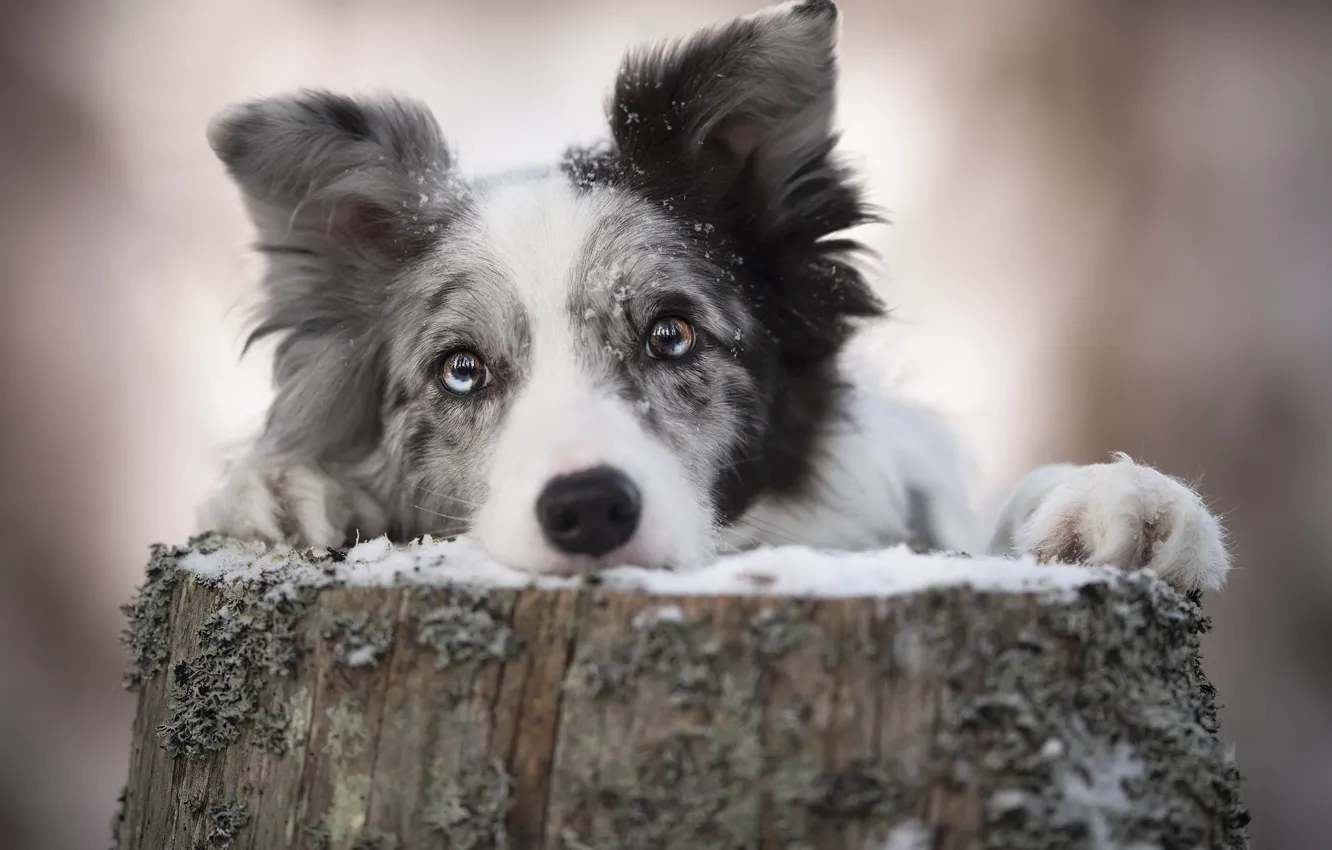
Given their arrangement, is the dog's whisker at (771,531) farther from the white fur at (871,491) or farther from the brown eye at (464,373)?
the brown eye at (464,373)

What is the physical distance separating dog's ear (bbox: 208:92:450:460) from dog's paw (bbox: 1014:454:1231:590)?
1.80 meters

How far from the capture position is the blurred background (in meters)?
5.73

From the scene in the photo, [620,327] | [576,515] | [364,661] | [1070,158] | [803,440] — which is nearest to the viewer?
[364,661]

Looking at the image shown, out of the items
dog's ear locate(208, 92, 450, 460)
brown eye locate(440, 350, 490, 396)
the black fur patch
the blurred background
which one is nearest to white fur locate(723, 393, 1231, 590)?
the black fur patch

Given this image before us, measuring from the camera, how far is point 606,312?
270 cm

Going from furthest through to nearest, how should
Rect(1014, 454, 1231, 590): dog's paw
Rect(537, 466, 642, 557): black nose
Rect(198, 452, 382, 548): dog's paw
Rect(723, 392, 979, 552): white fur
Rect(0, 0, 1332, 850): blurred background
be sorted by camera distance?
1. Rect(0, 0, 1332, 850): blurred background
2. Rect(723, 392, 979, 552): white fur
3. Rect(198, 452, 382, 548): dog's paw
4. Rect(1014, 454, 1231, 590): dog's paw
5. Rect(537, 466, 642, 557): black nose

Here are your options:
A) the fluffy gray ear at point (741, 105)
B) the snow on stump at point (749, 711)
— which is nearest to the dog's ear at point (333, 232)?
the fluffy gray ear at point (741, 105)

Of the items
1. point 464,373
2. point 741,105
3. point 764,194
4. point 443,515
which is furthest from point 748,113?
point 443,515

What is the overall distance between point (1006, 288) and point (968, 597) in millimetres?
5352

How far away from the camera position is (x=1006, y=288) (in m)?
6.50

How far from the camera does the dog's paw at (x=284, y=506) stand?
2830 mm

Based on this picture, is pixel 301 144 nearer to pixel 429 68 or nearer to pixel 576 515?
pixel 576 515

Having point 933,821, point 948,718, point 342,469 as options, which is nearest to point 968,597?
point 948,718

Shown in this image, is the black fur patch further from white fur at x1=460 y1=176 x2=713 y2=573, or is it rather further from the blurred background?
the blurred background
